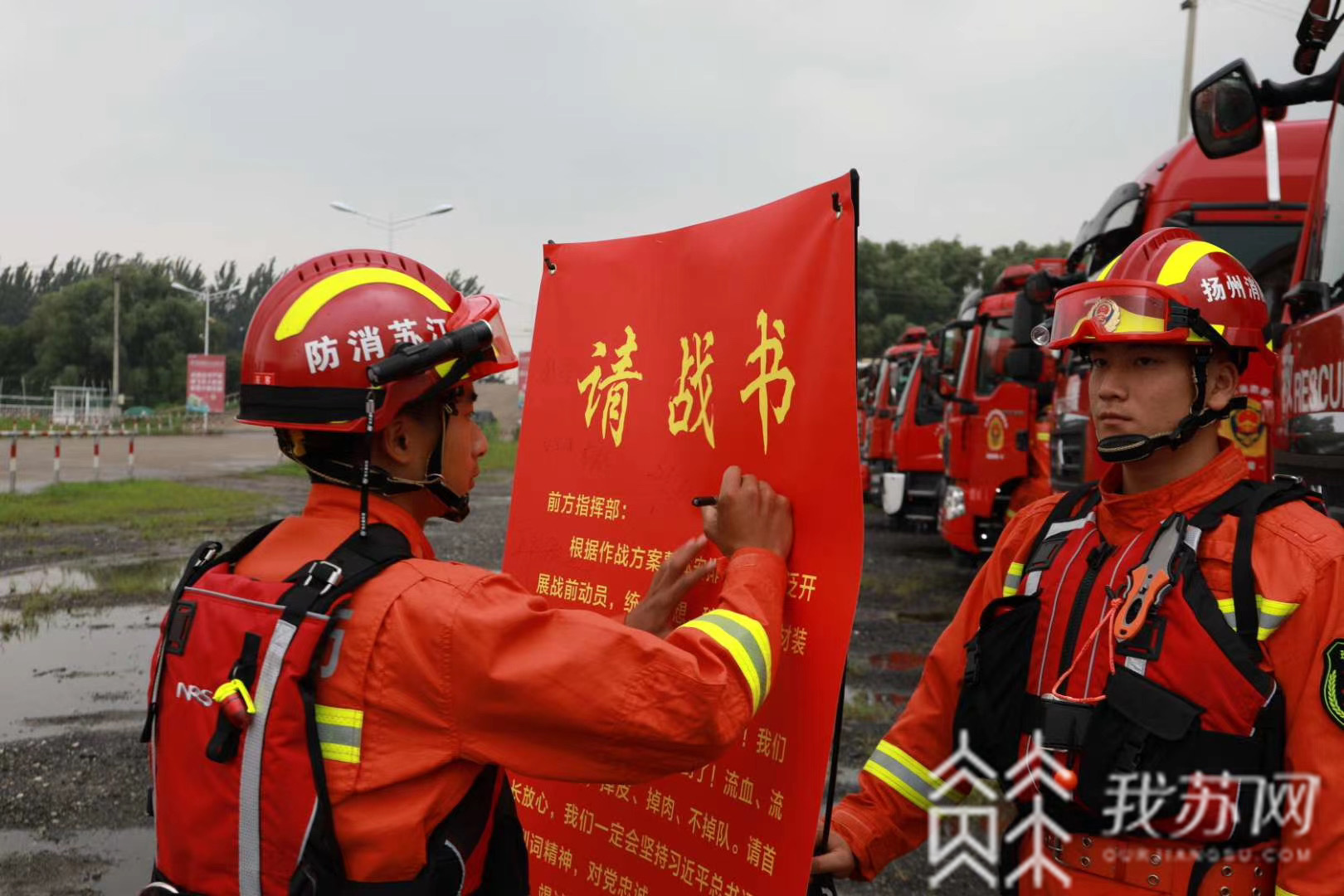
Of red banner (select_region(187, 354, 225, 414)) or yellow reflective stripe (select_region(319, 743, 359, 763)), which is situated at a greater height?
red banner (select_region(187, 354, 225, 414))

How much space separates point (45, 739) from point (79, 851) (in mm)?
1522

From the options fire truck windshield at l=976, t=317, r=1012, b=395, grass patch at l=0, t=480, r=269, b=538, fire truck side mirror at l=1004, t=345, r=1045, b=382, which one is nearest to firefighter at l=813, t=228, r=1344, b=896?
fire truck side mirror at l=1004, t=345, r=1045, b=382

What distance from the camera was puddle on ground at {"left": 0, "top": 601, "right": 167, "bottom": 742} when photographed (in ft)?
18.9

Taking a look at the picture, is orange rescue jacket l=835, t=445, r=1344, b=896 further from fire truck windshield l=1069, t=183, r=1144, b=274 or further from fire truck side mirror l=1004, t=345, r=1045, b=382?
fire truck side mirror l=1004, t=345, r=1045, b=382

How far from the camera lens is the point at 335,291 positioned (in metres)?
1.90

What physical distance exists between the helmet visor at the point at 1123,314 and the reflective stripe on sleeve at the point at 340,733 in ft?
5.02

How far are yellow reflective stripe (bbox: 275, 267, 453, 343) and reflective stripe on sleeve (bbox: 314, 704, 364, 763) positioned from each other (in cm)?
69

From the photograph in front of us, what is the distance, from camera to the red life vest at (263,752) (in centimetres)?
158

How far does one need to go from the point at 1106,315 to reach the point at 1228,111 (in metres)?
2.15

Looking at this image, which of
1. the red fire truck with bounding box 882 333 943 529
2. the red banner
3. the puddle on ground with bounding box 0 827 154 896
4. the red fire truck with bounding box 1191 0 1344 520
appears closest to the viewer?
the red fire truck with bounding box 1191 0 1344 520

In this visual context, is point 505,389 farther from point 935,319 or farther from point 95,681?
point 95,681

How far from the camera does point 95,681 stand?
6480mm

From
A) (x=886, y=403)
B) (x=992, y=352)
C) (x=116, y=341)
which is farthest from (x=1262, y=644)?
(x=116, y=341)

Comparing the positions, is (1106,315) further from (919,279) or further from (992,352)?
(919,279)
